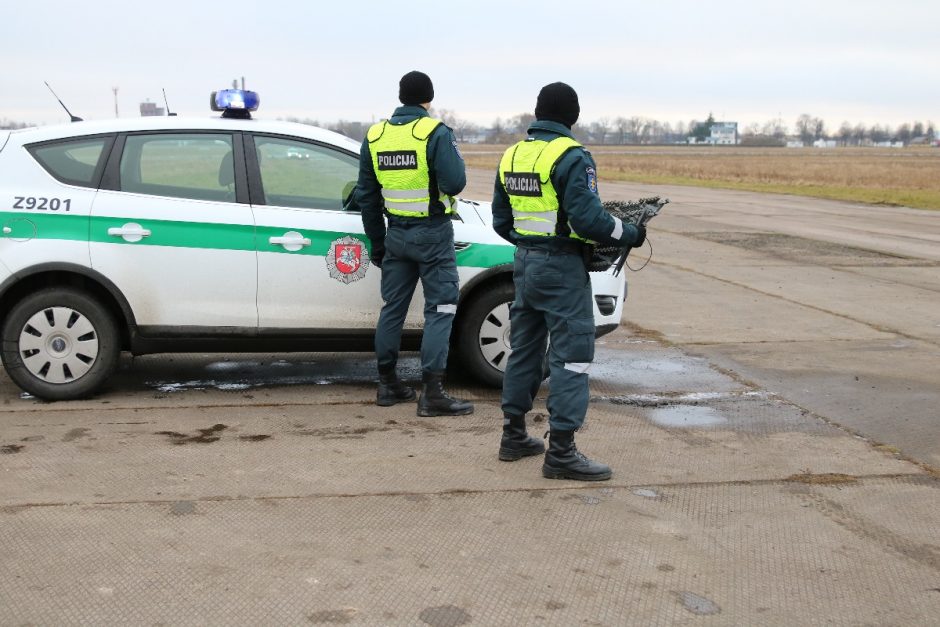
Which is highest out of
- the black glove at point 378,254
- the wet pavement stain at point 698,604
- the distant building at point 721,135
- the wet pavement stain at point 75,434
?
the distant building at point 721,135

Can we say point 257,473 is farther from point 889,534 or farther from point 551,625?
point 889,534

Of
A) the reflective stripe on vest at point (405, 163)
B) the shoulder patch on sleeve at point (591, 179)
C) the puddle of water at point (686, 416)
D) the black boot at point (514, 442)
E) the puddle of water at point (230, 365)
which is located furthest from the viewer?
the puddle of water at point (230, 365)

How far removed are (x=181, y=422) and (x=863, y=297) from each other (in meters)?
7.43

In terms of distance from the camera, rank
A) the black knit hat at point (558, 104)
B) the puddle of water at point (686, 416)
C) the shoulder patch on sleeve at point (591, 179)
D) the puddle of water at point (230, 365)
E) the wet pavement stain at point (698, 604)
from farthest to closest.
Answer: the puddle of water at point (230, 365), the puddle of water at point (686, 416), the black knit hat at point (558, 104), the shoulder patch on sleeve at point (591, 179), the wet pavement stain at point (698, 604)

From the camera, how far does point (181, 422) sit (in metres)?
5.91

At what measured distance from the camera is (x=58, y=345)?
6207mm

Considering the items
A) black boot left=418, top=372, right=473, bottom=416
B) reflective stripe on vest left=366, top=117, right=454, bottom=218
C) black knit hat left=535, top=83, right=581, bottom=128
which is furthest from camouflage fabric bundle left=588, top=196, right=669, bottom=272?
black boot left=418, top=372, right=473, bottom=416

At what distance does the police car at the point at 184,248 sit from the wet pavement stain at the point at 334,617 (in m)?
3.05

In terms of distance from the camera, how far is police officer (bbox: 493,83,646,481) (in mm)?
4891

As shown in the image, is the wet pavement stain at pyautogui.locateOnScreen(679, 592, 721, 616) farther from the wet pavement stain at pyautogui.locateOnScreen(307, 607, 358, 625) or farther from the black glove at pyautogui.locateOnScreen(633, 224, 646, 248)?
the black glove at pyautogui.locateOnScreen(633, 224, 646, 248)

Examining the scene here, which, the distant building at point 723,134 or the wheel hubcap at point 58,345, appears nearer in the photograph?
the wheel hubcap at point 58,345

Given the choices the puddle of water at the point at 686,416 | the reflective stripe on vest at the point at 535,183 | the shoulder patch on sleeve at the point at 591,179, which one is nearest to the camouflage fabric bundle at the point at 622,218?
the reflective stripe on vest at the point at 535,183

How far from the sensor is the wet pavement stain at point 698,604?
11.9 ft

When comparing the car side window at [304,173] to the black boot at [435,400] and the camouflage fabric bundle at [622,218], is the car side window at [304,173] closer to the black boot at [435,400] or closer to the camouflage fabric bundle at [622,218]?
the black boot at [435,400]
